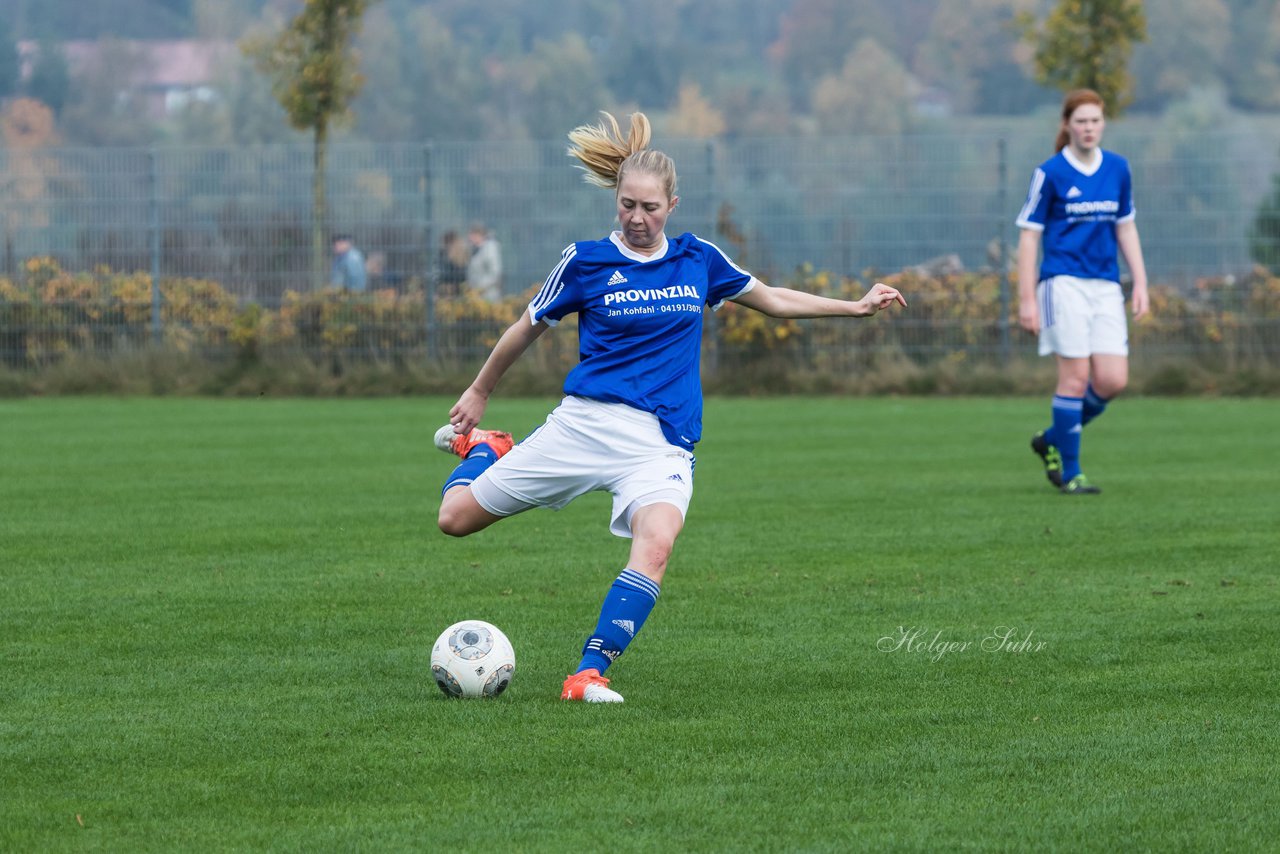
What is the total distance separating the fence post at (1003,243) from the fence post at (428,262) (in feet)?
20.5

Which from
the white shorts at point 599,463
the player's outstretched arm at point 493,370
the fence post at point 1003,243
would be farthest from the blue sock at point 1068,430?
the fence post at point 1003,243

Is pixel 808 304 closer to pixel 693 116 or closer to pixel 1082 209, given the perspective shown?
pixel 1082 209

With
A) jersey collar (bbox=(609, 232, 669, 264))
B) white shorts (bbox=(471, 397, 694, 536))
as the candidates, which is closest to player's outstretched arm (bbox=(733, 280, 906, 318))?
jersey collar (bbox=(609, 232, 669, 264))

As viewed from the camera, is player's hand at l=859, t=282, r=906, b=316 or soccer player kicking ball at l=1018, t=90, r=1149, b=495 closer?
player's hand at l=859, t=282, r=906, b=316

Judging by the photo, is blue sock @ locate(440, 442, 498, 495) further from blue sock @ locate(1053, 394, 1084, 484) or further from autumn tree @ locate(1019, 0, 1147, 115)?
autumn tree @ locate(1019, 0, 1147, 115)

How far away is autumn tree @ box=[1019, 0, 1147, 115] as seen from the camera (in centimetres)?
2220

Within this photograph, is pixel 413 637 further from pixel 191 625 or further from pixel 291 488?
pixel 291 488

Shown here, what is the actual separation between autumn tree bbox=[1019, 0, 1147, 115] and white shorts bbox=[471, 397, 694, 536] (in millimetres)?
17061

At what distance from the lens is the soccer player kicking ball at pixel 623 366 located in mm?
6121

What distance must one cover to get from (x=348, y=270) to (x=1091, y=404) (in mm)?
12068

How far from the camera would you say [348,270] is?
22.3m

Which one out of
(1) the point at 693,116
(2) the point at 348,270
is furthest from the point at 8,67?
(2) the point at 348,270

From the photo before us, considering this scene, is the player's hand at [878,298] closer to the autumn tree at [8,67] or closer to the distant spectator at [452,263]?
the distant spectator at [452,263]

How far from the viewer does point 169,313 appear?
72.5 ft
